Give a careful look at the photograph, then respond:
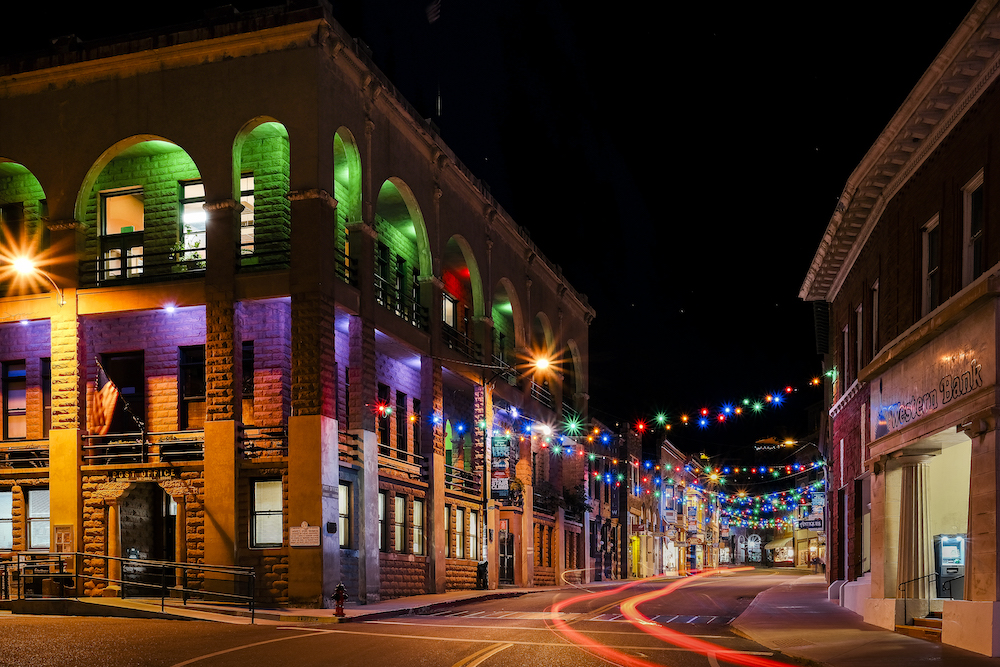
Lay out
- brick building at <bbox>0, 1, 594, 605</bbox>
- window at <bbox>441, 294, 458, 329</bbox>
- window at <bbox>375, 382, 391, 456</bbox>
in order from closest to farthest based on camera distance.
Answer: brick building at <bbox>0, 1, 594, 605</bbox>
window at <bbox>375, 382, 391, 456</bbox>
window at <bbox>441, 294, 458, 329</bbox>

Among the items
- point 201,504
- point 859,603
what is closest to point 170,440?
point 201,504

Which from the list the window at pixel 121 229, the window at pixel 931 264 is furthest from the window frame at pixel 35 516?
the window at pixel 931 264

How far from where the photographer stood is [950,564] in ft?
65.8

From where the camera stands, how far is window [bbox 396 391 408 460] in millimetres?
36000

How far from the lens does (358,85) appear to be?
1210 inches

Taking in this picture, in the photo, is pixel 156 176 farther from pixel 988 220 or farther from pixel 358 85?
pixel 988 220

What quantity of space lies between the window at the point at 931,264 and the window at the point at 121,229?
20868 mm

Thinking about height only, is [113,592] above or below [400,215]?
below

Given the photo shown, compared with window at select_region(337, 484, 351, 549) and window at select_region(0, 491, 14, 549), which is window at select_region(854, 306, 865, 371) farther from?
window at select_region(0, 491, 14, 549)

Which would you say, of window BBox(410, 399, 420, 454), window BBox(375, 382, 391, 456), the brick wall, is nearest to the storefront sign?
the brick wall

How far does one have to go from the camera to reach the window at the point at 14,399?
3138 centimetres

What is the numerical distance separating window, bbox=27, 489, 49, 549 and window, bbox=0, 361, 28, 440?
220 centimetres

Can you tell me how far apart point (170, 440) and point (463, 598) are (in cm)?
971

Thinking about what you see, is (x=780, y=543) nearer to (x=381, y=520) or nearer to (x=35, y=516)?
(x=381, y=520)
